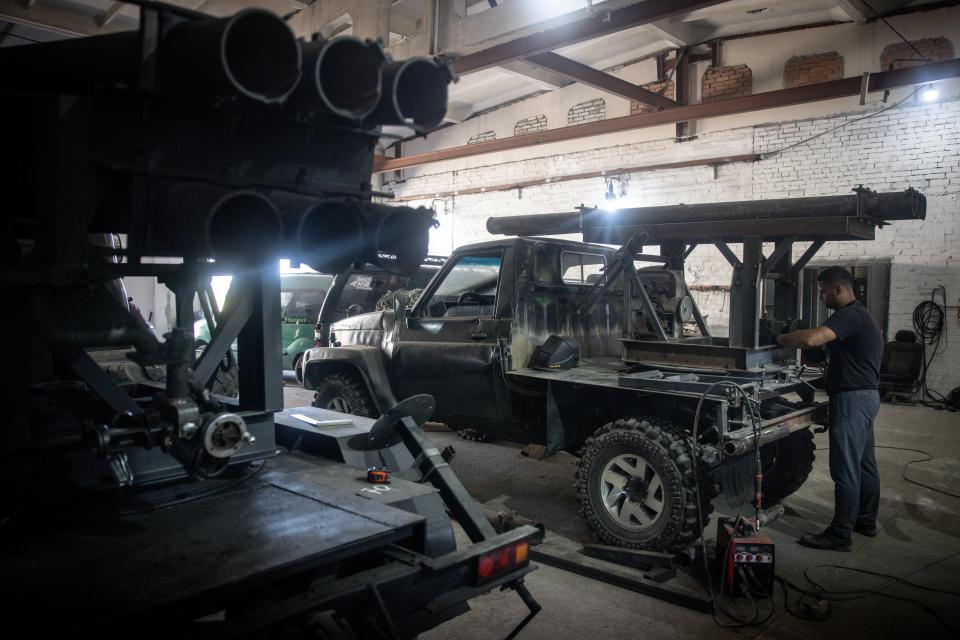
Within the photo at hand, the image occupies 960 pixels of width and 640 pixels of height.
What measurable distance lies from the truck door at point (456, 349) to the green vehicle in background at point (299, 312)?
6232 mm

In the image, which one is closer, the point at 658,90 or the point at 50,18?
the point at 50,18

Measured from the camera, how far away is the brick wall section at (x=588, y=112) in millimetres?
14172

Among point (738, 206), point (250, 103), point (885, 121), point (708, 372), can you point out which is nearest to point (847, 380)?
point (708, 372)

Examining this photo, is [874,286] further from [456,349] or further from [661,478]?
[661,478]

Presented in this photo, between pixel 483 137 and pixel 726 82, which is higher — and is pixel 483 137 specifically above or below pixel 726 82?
below

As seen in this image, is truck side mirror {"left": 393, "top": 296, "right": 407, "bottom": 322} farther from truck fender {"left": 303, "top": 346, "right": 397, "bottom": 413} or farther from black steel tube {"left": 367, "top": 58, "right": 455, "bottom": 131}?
black steel tube {"left": 367, "top": 58, "right": 455, "bottom": 131}

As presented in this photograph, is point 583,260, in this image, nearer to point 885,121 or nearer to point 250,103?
point 250,103

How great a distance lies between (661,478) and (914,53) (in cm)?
976

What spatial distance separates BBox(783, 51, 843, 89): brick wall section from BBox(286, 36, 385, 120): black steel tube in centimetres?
1107

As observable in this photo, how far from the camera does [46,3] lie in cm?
880

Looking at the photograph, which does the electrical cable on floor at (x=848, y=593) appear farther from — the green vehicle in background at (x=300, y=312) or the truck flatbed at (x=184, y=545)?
the green vehicle in background at (x=300, y=312)

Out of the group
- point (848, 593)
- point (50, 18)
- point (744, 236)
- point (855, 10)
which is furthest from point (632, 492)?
point (855, 10)

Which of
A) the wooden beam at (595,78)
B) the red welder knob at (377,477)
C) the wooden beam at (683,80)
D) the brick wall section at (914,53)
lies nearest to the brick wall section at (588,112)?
the wooden beam at (683,80)

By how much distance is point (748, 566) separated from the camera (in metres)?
3.90
